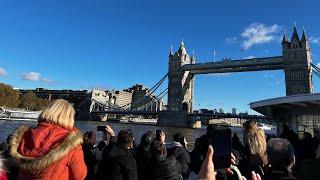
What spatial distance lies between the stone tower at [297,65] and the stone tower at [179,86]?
26.3 metres

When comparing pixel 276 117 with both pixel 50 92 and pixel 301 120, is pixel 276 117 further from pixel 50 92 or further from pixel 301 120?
pixel 50 92

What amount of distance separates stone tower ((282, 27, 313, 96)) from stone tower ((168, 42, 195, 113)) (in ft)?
86.1

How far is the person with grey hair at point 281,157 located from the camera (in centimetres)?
264

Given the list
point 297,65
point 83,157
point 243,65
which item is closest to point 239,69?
point 243,65

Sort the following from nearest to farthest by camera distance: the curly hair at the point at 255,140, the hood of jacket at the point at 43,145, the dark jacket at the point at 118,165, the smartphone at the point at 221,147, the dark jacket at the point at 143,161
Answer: the smartphone at the point at 221,147, the hood of jacket at the point at 43,145, the curly hair at the point at 255,140, the dark jacket at the point at 118,165, the dark jacket at the point at 143,161

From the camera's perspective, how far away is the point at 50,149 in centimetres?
287

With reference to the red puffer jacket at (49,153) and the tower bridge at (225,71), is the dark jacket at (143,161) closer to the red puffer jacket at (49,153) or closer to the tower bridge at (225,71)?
the red puffer jacket at (49,153)

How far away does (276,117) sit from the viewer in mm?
18031

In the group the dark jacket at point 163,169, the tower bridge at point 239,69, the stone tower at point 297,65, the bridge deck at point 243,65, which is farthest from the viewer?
the bridge deck at point 243,65

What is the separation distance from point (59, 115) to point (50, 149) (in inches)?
12.8

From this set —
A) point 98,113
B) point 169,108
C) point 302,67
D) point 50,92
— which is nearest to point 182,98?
point 169,108

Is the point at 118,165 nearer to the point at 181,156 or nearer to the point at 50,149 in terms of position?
the point at 50,149

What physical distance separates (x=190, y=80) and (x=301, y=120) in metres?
82.7

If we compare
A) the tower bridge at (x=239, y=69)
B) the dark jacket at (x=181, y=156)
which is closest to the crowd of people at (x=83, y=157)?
the dark jacket at (x=181, y=156)
